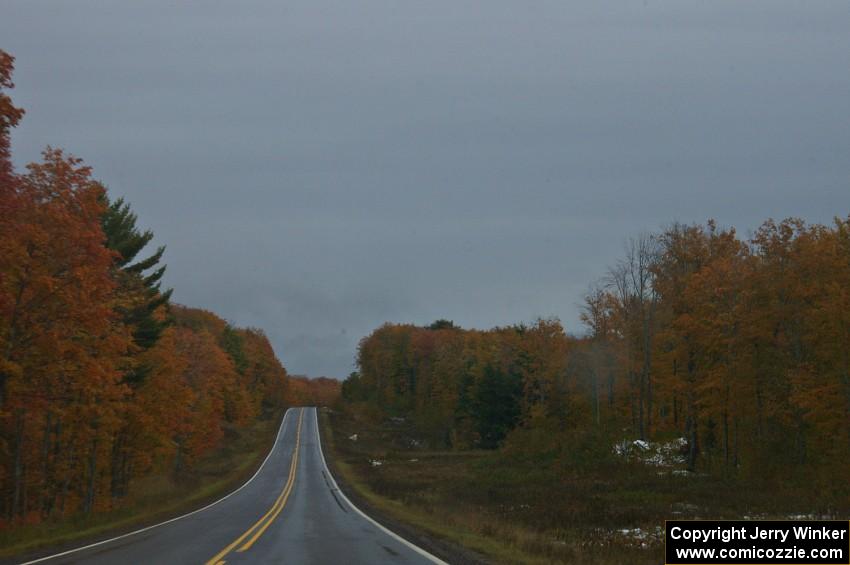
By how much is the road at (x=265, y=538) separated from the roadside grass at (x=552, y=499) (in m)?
1.97

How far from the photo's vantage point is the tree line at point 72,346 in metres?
23.7

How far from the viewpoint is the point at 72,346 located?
24500 millimetres

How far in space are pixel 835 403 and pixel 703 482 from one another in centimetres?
945

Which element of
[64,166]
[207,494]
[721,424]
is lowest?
[207,494]

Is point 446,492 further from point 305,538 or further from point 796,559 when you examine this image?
point 796,559

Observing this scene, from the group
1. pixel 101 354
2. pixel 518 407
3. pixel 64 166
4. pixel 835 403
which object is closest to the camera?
pixel 64 166

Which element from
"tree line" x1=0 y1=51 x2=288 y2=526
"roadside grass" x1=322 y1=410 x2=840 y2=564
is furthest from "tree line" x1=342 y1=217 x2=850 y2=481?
"tree line" x1=0 y1=51 x2=288 y2=526

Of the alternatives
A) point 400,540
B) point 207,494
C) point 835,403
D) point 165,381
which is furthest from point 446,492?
point 400,540

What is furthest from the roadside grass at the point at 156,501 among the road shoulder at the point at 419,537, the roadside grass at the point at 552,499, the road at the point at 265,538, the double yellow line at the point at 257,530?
the roadside grass at the point at 552,499

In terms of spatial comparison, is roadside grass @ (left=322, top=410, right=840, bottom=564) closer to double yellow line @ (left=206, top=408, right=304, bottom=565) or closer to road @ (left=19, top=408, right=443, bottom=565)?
road @ (left=19, top=408, right=443, bottom=565)

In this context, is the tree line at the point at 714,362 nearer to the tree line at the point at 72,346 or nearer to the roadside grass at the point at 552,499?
the roadside grass at the point at 552,499

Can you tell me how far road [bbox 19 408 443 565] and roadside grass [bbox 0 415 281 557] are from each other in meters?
1.32

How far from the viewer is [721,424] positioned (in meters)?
56.1

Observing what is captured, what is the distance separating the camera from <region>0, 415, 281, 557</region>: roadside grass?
69.5 feet
